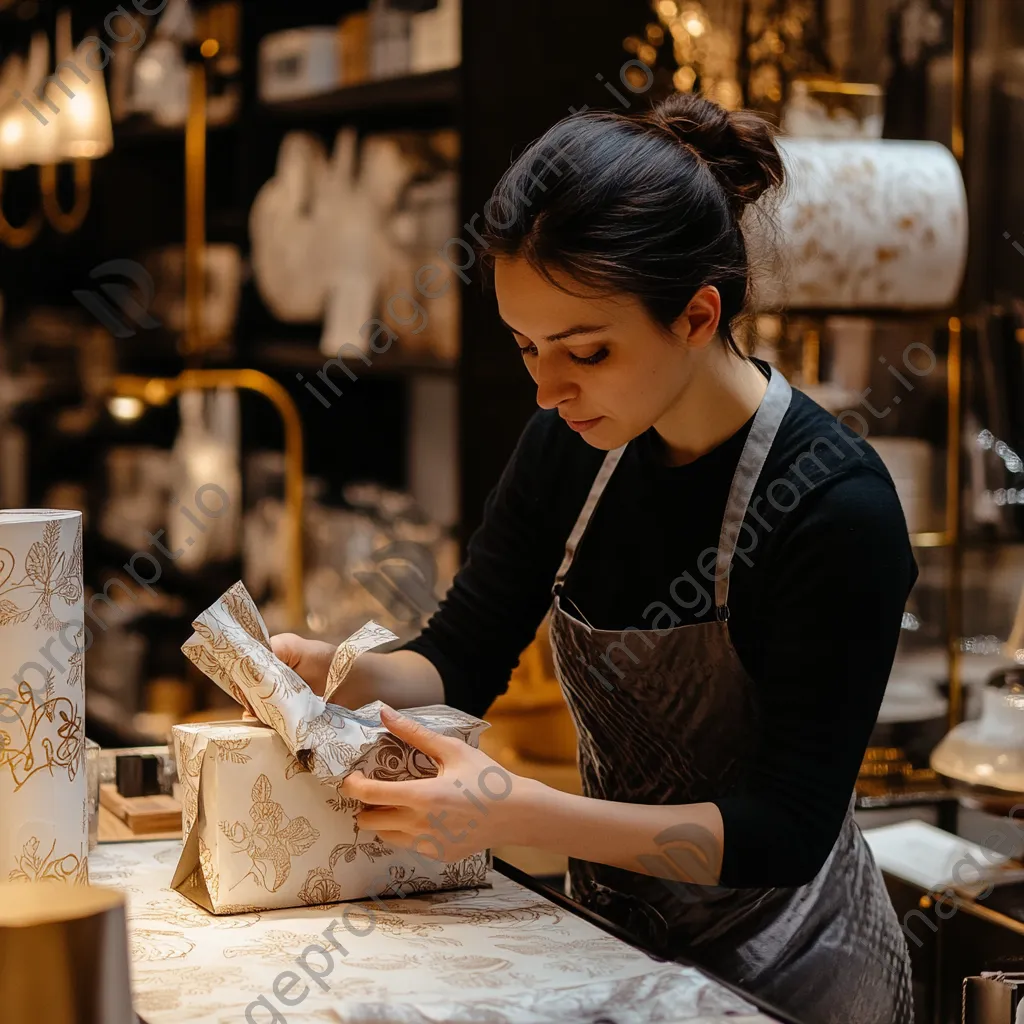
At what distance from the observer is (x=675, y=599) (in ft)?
5.04

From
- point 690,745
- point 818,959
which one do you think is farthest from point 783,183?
point 818,959

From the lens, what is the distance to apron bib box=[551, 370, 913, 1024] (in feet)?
4.95

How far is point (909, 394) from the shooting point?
271 cm

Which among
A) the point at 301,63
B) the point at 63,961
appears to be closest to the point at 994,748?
the point at 63,961

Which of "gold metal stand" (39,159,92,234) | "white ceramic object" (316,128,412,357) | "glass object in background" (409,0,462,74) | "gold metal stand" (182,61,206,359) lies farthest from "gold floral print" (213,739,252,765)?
"gold metal stand" (39,159,92,234)

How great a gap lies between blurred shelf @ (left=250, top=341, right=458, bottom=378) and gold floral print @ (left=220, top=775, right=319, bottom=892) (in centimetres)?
165

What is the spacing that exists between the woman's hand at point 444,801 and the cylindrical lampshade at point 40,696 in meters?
0.23

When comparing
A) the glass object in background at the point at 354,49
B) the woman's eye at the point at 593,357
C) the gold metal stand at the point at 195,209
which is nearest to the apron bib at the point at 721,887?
the woman's eye at the point at 593,357

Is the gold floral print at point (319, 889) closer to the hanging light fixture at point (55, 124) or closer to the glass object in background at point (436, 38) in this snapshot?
the glass object in background at point (436, 38)

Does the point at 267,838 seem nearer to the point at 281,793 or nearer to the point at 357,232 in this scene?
the point at 281,793

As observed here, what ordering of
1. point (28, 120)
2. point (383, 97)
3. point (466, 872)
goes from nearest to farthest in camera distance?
point (466, 872) → point (383, 97) → point (28, 120)

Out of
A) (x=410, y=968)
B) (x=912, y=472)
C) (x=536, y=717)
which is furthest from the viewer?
(x=912, y=472)

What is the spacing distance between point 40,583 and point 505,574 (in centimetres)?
61

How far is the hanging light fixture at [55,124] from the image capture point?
368 centimetres
